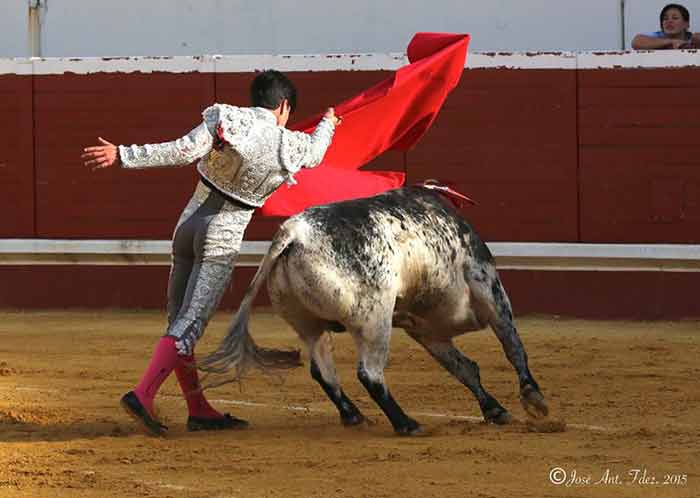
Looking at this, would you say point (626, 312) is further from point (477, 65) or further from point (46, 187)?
point (46, 187)

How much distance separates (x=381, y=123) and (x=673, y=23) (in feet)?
10.5

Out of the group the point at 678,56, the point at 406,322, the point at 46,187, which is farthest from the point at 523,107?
the point at 406,322

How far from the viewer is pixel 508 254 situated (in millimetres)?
8102

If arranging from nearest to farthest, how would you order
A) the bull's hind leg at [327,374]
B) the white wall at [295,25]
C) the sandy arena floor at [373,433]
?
the sandy arena floor at [373,433], the bull's hind leg at [327,374], the white wall at [295,25]

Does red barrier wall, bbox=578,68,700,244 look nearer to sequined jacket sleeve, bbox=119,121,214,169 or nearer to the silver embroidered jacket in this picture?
the silver embroidered jacket

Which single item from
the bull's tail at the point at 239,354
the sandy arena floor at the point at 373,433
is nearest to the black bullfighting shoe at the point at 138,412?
the sandy arena floor at the point at 373,433

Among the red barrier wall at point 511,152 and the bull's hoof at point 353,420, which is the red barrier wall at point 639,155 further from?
the bull's hoof at point 353,420

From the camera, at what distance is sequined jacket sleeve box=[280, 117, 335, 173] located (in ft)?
15.0

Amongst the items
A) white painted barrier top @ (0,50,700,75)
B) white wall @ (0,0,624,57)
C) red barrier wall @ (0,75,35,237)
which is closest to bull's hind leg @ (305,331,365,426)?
white painted barrier top @ (0,50,700,75)

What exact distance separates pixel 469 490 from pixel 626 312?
14.3ft

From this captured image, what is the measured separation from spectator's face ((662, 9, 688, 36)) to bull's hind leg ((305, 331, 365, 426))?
3.87m

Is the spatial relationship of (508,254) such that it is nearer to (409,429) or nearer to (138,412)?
(409,429)

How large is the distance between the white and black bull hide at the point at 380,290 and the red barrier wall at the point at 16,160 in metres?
4.20

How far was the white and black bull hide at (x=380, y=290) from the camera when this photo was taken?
14.5ft
